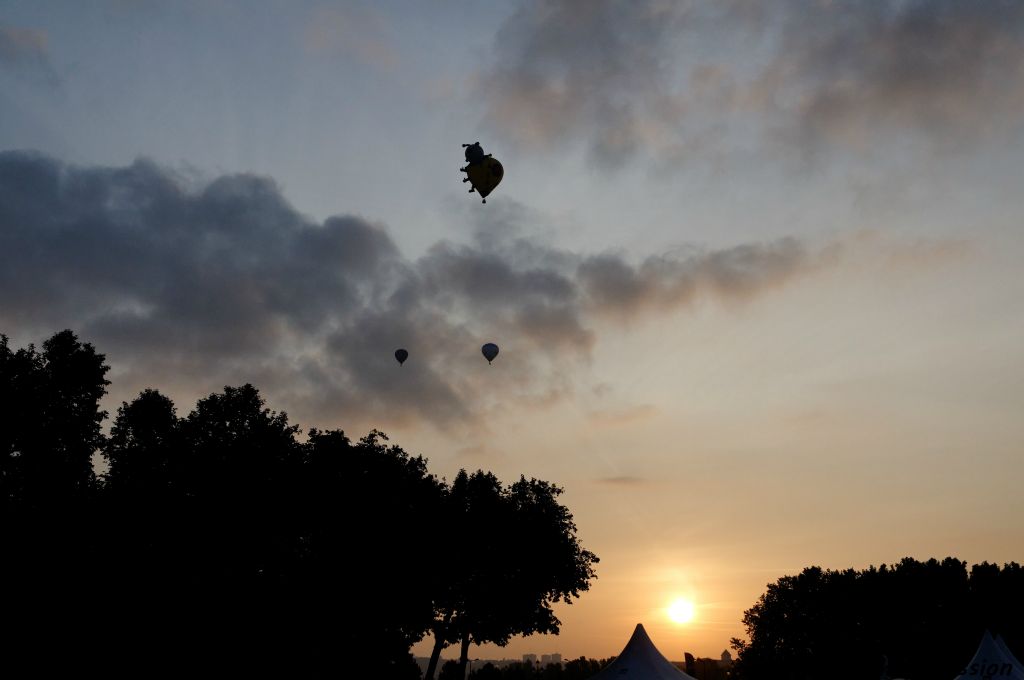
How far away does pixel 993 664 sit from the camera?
32.8 m

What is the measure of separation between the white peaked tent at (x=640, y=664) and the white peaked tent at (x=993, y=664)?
12.5 metres

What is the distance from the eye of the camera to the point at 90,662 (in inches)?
1419

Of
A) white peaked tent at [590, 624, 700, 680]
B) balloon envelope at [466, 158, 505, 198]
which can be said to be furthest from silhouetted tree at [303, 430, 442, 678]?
balloon envelope at [466, 158, 505, 198]

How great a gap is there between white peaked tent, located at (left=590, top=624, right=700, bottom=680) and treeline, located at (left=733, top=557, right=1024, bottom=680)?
43.7 m

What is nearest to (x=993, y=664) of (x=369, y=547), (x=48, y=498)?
(x=369, y=547)

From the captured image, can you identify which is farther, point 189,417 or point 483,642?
point 483,642

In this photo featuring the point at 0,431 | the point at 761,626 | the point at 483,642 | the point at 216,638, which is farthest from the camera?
the point at 761,626

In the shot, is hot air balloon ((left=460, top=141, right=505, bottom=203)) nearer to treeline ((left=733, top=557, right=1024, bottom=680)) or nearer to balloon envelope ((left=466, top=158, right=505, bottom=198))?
balloon envelope ((left=466, top=158, right=505, bottom=198))

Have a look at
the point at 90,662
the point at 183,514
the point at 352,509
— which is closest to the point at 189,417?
the point at 183,514

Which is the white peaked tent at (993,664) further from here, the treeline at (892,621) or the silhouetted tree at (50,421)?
the silhouetted tree at (50,421)

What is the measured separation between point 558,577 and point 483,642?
8.31 metres

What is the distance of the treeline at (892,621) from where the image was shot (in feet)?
232

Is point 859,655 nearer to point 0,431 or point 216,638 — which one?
point 216,638

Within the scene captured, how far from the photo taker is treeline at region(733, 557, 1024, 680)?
70.8 m
